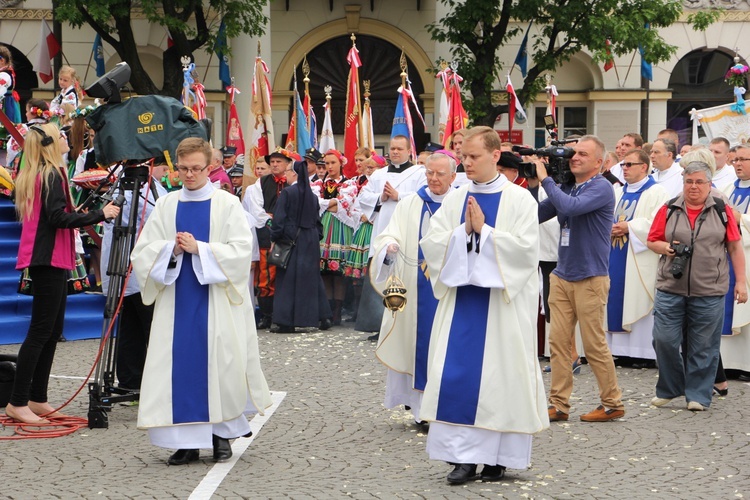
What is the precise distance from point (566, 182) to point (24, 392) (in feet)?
13.2

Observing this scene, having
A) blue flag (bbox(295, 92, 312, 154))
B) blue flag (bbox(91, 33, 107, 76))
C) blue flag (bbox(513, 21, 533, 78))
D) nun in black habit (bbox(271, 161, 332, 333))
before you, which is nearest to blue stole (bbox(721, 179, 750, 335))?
nun in black habit (bbox(271, 161, 332, 333))

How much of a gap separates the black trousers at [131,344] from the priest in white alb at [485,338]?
9.86 feet

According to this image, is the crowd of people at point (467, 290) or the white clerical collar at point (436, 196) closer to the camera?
the crowd of people at point (467, 290)

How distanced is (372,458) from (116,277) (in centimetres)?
231

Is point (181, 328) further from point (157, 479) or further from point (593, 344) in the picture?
point (593, 344)

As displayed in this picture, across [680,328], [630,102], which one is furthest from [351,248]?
[630,102]

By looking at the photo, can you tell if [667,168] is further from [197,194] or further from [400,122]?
[400,122]

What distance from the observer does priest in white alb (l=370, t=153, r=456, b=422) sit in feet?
25.5

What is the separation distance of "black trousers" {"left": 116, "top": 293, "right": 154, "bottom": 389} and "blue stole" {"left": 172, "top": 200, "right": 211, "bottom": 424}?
1982 millimetres

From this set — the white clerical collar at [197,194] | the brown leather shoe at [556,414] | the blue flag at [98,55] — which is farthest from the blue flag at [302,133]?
the white clerical collar at [197,194]

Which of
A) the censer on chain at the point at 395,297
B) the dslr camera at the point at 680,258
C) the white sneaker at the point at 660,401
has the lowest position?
the white sneaker at the point at 660,401

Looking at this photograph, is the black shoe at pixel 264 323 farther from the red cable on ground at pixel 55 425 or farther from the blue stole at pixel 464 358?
the blue stole at pixel 464 358

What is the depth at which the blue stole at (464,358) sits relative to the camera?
20.8ft

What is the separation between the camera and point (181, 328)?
6777mm
